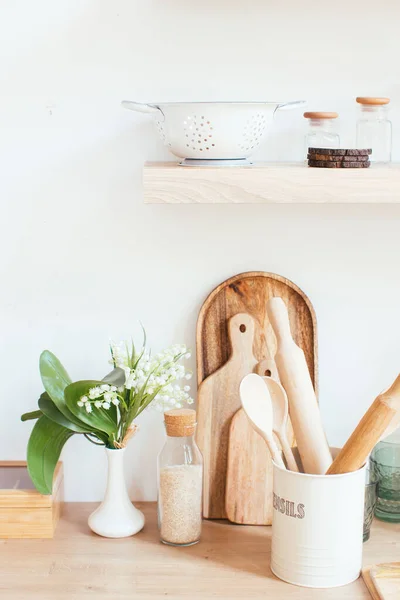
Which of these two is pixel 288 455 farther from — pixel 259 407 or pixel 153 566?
pixel 153 566

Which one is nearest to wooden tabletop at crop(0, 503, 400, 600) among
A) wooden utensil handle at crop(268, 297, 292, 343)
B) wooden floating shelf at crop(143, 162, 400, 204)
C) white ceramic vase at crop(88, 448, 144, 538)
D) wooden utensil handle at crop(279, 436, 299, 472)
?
white ceramic vase at crop(88, 448, 144, 538)

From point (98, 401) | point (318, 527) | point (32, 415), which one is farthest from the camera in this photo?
point (32, 415)

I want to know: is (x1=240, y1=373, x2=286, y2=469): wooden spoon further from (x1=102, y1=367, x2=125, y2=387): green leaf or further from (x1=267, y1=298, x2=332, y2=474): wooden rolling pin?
(x1=102, y1=367, x2=125, y2=387): green leaf

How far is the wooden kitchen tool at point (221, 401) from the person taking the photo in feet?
4.57

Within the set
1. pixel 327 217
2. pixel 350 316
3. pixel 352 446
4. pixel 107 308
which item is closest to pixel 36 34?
pixel 107 308

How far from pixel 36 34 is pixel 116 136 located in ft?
0.68

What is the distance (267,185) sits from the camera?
1.19 metres

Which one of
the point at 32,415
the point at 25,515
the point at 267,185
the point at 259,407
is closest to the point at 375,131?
the point at 267,185

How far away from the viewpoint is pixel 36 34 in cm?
135

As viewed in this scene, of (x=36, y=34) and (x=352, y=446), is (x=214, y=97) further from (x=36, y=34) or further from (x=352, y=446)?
(x=352, y=446)

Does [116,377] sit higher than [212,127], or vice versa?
[212,127]

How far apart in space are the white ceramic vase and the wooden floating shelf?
43 centimetres

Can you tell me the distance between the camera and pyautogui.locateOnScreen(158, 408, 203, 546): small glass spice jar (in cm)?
128

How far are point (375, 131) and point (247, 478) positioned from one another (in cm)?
61
